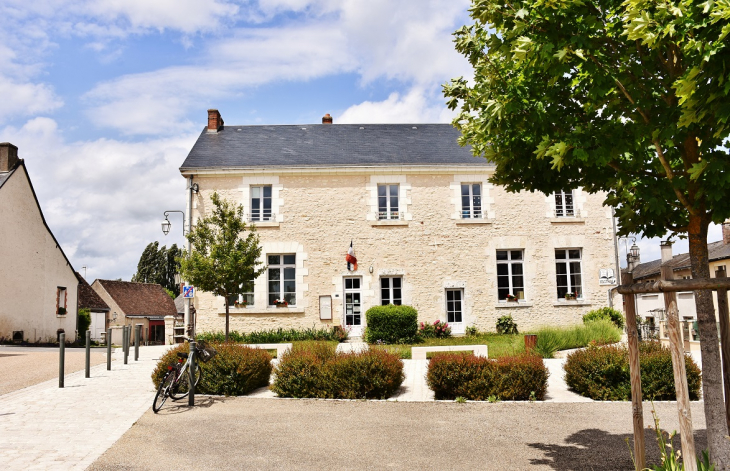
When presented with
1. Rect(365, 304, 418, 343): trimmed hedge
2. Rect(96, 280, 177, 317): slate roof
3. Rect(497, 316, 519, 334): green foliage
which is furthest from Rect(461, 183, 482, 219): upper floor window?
Rect(96, 280, 177, 317): slate roof

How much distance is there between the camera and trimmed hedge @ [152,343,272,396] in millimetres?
9008

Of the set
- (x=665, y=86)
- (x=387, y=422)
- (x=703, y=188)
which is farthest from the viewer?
(x=387, y=422)

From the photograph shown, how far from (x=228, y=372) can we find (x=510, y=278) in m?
12.3

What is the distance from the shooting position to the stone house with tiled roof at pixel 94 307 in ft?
112

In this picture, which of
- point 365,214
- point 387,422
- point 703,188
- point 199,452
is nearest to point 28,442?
point 199,452

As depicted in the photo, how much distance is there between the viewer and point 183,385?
8.86 m

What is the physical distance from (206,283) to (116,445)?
8851 millimetres

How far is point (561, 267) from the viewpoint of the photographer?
19453mm

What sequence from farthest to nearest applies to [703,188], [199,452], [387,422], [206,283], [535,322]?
[535,322], [206,283], [387,422], [199,452], [703,188]

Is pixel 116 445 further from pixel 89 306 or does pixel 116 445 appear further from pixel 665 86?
pixel 89 306

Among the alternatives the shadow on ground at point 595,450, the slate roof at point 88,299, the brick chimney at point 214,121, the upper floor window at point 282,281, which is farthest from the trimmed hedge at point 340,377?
the slate roof at point 88,299

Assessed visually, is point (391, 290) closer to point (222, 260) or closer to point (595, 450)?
point (222, 260)

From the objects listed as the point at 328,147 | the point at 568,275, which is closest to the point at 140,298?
the point at 328,147

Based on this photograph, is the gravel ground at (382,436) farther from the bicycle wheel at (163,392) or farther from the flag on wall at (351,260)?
the flag on wall at (351,260)
